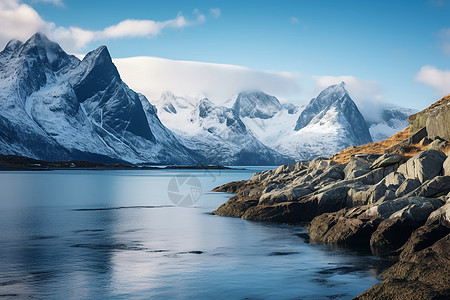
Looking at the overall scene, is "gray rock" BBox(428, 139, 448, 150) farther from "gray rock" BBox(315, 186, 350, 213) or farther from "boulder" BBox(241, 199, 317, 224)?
"boulder" BBox(241, 199, 317, 224)

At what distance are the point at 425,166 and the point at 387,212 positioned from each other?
9355 millimetres

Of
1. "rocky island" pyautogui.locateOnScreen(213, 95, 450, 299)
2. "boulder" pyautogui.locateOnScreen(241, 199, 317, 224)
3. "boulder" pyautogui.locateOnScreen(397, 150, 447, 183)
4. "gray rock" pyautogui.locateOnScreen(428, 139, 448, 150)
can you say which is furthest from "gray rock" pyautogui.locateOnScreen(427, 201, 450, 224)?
"gray rock" pyautogui.locateOnScreen(428, 139, 448, 150)

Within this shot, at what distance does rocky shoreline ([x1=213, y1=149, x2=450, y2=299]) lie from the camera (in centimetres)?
1788

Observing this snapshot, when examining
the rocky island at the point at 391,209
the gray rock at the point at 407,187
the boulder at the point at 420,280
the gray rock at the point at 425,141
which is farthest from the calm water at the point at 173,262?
the gray rock at the point at 425,141

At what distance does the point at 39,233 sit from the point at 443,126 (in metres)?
38.9

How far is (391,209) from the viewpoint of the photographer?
30.3m

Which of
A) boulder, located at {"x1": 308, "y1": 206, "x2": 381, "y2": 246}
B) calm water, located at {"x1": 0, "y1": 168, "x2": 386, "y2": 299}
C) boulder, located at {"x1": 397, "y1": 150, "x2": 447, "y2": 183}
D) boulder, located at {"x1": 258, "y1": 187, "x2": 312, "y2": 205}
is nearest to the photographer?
calm water, located at {"x1": 0, "y1": 168, "x2": 386, "y2": 299}

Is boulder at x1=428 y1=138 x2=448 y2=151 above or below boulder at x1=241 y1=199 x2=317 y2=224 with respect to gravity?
above

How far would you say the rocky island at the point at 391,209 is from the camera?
18109 millimetres

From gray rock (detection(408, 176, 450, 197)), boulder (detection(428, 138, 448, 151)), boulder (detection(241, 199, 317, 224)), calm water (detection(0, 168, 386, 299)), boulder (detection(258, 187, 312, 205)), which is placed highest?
boulder (detection(428, 138, 448, 151))

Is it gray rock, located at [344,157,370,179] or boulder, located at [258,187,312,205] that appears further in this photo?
gray rock, located at [344,157,370,179]

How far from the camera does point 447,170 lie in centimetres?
3538

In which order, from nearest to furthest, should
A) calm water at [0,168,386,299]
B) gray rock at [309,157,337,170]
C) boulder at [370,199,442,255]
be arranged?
1. calm water at [0,168,386,299]
2. boulder at [370,199,442,255]
3. gray rock at [309,157,337,170]

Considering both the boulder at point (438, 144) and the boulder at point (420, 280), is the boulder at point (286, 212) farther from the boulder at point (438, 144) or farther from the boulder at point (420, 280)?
the boulder at point (420, 280)
